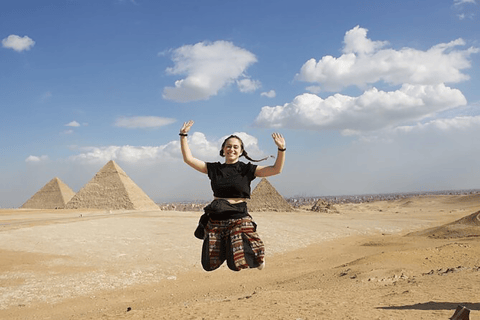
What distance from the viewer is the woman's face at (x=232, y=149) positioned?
3.82 meters

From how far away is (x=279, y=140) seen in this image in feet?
11.8

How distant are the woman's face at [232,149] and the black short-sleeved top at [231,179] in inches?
2.9

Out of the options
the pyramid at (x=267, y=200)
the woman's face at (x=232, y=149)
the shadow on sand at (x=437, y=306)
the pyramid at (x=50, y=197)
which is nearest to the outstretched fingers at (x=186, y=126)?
the woman's face at (x=232, y=149)

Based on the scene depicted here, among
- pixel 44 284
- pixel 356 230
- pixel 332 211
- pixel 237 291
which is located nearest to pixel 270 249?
pixel 237 291

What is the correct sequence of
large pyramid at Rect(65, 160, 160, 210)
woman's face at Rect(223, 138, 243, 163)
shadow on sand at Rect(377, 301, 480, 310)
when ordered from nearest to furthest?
woman's face at Rect(223, 138, 243, 163)
shadow on sand at Rect(377, 301, 480, 310)
large pyramid at Rect(65, 160, 160, 210)

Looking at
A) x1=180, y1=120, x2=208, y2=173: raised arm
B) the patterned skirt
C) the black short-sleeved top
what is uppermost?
x1=180, y1=120, x2=208, y2=173: raised arm

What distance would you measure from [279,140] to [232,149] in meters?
0.48

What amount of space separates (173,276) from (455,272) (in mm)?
8976

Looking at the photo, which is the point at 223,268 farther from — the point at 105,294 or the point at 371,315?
the point at 371,315

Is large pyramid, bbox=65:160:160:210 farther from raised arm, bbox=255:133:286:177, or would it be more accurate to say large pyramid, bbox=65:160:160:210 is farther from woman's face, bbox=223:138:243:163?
raised arm, bbox=255:133:286:177

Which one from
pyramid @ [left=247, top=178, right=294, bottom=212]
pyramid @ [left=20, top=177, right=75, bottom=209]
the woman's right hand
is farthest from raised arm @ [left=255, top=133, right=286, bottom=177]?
pyramid @ [left=20, top=177, right=75, bottom=209]

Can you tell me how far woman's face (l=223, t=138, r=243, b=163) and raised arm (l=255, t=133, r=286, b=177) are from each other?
10.8 inches

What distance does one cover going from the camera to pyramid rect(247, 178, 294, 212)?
5294 centimetres

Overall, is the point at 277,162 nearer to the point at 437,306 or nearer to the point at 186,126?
the point at 186,126
